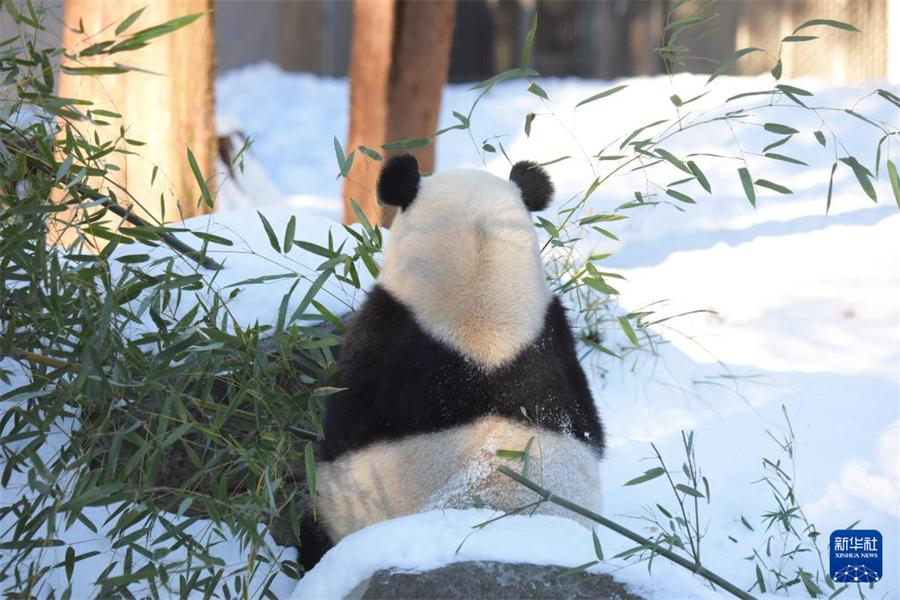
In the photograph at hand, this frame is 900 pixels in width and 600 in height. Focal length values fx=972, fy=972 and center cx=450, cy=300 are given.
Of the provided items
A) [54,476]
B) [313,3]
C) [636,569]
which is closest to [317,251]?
[54,476]

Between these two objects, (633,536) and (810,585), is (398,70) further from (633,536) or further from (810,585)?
(633,536)

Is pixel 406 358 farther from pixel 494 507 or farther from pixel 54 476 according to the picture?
pixel 54 476

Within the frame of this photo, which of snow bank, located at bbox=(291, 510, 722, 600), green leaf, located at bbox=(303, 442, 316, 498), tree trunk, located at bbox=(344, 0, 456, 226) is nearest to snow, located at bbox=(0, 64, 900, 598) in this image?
snow bank, located at bbox=(291, 510, 722, 600)

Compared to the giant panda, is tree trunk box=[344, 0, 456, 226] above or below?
above

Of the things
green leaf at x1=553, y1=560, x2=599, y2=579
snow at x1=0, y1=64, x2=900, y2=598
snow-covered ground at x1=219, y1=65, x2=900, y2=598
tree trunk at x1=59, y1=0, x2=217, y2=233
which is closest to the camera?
green leaf at x1=553, y1=560, x2=599, y2=579

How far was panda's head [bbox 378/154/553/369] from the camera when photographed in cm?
202

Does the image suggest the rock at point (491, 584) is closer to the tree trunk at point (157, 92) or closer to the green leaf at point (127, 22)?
the green leaf at point (127, 22)

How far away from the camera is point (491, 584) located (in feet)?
5.58

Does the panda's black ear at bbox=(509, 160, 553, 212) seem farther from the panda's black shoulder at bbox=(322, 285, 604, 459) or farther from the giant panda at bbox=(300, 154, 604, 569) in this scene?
the panda's black shoulder at bbox=(322, 285, 604, 459)

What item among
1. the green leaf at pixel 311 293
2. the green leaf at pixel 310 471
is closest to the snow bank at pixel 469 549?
the green leaf at pixel 310 471

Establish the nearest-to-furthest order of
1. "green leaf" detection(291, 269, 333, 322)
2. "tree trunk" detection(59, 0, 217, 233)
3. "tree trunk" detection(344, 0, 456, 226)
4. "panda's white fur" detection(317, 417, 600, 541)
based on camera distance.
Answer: "panda's white fur" detection(317, 417, 600, 541) < "green leaf" detection(291, 269, 333, 322) < "tree trunk" detection(59, 0, 217, 233) < "tree trunk" detection(344, 0, 456, 226)

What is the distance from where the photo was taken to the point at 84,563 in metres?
2.30

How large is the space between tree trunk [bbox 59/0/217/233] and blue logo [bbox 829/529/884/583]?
268 cm

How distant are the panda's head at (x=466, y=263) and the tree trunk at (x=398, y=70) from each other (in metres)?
3.28
